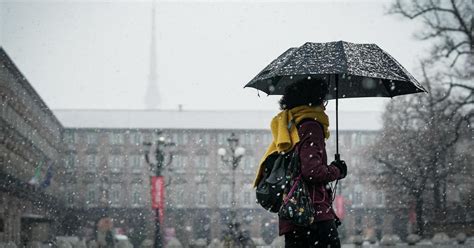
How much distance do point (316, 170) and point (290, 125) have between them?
32 cm

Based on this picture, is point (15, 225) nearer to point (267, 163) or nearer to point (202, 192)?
point (267, 163)

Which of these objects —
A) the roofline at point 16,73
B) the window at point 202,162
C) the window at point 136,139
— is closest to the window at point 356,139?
the window at point 202,162

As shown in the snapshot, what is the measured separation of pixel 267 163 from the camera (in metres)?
3.73

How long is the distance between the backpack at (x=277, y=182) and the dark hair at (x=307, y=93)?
31cm

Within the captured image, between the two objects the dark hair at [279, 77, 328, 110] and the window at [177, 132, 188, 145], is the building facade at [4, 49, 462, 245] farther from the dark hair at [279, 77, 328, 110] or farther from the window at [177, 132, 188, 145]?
the dark hair at [279, 77, 328, 110]

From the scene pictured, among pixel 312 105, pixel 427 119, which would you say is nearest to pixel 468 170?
pixel 427 119

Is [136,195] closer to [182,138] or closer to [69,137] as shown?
[182,138]

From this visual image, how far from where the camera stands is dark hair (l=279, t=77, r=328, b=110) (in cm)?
371

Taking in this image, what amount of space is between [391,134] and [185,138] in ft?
112

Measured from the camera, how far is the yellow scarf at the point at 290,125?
3.59 meters

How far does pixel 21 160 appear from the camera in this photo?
38.0m

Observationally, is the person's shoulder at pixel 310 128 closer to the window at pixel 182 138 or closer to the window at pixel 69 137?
the window at pixel 182 138

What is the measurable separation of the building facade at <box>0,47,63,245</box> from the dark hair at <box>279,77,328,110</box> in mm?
22821

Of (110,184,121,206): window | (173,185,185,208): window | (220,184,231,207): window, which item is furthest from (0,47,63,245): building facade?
(220,184,231,207): window
